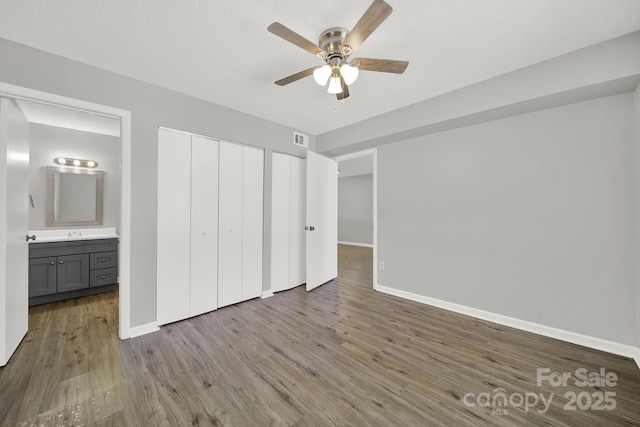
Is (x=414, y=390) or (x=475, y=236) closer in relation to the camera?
(x=414, y=390)

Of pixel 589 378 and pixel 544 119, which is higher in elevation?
pixel 544 119

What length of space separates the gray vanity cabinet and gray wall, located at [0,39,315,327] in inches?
67.2

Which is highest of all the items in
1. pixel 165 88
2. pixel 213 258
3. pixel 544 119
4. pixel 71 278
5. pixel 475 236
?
pixel 165 88

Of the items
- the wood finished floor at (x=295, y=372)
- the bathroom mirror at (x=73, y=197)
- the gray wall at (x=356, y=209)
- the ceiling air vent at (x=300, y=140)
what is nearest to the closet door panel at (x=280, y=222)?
the ceiling air vent at (x=300, y=140)

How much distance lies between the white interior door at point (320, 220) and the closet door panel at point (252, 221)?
0.71 metres

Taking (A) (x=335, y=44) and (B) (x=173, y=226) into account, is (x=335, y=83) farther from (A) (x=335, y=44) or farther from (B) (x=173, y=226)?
(B) (x=173, y=226)

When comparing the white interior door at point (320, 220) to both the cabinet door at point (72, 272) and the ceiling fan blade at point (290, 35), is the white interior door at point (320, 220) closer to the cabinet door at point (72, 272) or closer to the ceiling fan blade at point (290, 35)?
the ceiling fan blade at point (290, 35)

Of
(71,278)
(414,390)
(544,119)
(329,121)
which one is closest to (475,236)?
(544,119)

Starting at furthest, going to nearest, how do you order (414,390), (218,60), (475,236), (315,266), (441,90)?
(315,266) < (475,236) < (441,90) < (218,60) < (414,390)

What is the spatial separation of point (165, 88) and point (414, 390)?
11.6 feet

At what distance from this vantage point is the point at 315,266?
3.75 m

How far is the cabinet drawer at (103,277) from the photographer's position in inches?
132

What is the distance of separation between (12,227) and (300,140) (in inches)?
126

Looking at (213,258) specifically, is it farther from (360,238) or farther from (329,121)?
(360,238)
